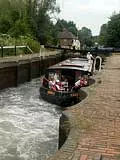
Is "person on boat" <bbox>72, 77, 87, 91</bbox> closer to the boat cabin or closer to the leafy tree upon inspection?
the boat cabin

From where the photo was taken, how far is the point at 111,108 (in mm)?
10289

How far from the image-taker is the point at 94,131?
774 cm

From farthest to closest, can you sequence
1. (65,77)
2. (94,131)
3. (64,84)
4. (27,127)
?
1. (65,77)
2. (64,84)
3. (27,127)
4. (94,131)

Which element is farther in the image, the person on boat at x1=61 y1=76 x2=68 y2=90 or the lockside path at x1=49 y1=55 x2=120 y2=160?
the person on boat at x1=61 y1=76 x2=68 y2=90

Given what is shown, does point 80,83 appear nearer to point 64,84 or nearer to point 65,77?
point 64,84

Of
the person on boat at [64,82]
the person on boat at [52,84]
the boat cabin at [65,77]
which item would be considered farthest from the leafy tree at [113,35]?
the person on boat at [52,84]

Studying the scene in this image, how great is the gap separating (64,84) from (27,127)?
5801 millimetres

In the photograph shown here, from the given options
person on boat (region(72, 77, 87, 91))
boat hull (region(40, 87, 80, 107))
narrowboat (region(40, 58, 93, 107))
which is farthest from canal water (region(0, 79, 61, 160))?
person on boat (region(72, 77, 87, 91))

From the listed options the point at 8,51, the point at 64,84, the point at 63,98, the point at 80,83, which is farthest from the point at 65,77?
the point at 8,51

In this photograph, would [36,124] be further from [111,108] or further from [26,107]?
[111,108]

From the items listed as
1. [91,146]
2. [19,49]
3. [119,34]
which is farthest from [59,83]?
[119,34]

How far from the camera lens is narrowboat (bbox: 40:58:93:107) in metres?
19.7

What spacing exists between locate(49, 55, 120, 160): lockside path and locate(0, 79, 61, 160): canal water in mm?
2199

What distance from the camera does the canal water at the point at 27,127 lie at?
11695mm
